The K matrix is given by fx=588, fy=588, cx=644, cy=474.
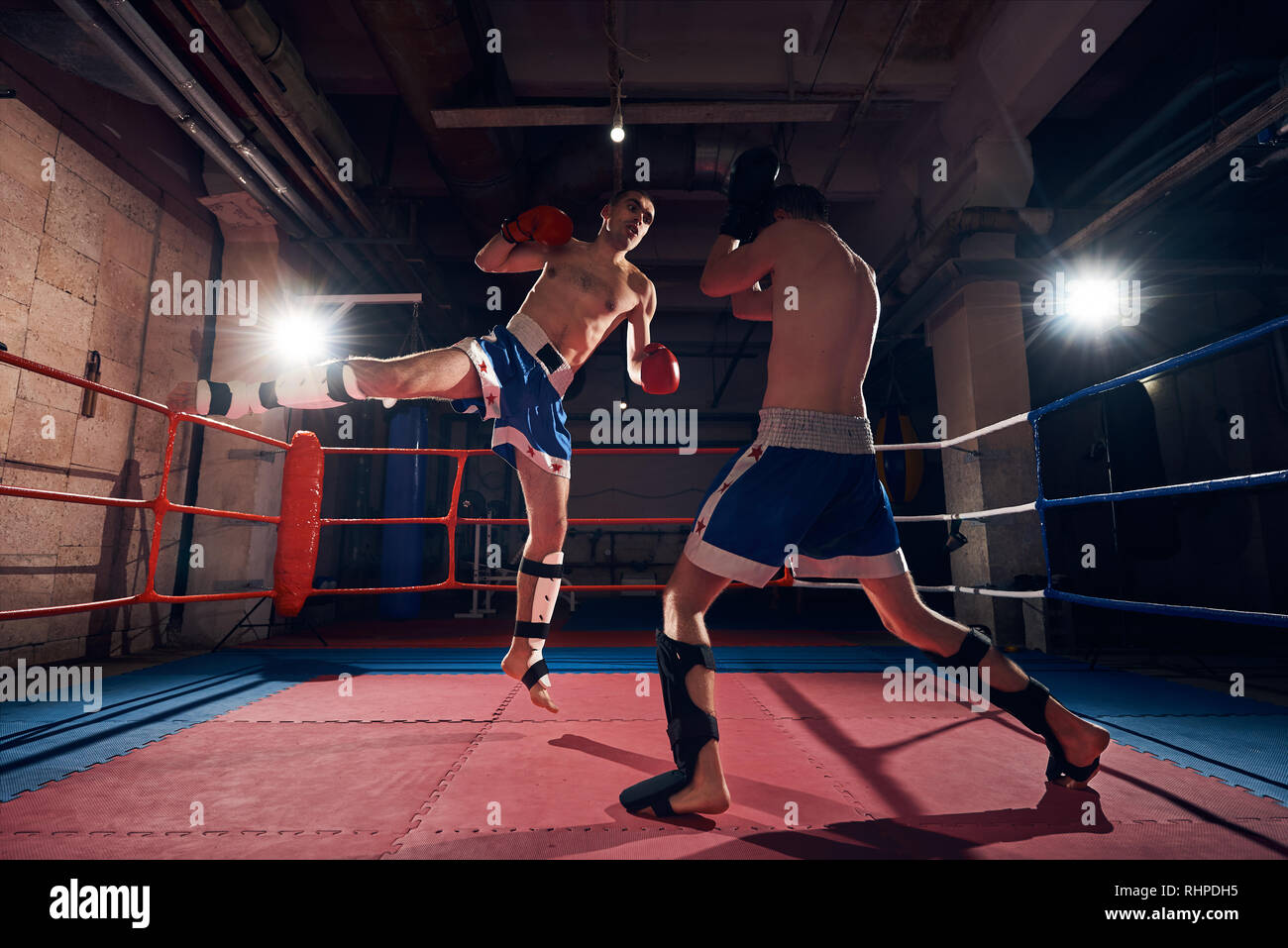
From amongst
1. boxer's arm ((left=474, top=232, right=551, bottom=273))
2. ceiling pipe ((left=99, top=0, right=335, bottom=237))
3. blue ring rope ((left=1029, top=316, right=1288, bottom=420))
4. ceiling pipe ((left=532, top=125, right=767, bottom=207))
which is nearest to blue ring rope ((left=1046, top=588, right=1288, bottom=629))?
blue ring rope ((left=1029, top=316, right=1288, bottom=420))

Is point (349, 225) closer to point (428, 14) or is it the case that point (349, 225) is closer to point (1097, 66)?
point (428, 14)

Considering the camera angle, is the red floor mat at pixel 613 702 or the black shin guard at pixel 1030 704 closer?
the black shin guard at pixel 1030 704

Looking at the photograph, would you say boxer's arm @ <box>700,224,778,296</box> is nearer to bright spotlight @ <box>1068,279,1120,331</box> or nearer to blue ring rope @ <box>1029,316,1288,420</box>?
blue ring rope @ <box>1029,316,1288,420</box>

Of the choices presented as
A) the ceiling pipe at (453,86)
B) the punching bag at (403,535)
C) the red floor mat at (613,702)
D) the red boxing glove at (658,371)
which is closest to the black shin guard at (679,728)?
the red floor mat at (613,702)

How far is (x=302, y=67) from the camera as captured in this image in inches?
162

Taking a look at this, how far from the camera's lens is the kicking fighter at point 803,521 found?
4.38ft

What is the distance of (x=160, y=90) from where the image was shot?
11.6ft

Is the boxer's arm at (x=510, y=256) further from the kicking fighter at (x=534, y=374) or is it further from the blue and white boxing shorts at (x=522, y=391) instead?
the blue and white boxing shorts at (x=522, y=391)

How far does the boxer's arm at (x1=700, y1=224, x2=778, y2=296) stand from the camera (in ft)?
5.24

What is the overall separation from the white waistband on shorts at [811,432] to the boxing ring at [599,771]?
85cm

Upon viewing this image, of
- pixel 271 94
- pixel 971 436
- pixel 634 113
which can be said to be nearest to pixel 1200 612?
pixel 971 436

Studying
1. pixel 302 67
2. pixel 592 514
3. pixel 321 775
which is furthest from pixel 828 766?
pixel 592 514

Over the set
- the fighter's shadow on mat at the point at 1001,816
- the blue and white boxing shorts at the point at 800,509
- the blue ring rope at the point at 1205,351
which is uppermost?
the blue ring rope at the point at 1205,351

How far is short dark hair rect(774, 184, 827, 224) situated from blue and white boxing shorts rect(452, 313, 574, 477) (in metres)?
1.00
